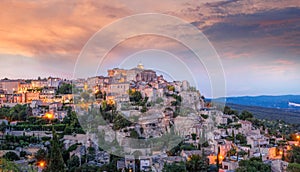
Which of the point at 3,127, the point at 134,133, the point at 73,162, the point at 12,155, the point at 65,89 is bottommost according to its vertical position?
the point at 73,162

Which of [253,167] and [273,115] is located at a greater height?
[273,115]

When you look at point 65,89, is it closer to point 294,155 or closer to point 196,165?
point 196,165

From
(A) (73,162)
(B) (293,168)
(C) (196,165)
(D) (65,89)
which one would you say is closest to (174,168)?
(C) (196,165)

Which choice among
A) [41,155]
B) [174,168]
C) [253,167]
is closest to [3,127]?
[41,155]

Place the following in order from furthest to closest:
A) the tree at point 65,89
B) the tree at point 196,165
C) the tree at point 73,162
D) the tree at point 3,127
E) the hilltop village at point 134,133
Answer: the tree at point 65,89, the tree at point 3,127, the tree at point 73,162, the hilltop village at point 134,133, the tree at point 196,165

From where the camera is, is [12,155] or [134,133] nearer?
[12,155]

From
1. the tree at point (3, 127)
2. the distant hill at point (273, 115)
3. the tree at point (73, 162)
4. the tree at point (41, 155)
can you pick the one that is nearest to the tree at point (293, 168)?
the tree at point (73, 162)

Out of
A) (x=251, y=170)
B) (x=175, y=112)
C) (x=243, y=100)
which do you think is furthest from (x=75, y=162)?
(x=243, y=100)

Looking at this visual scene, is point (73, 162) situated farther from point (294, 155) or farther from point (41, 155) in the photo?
point (294, 155)

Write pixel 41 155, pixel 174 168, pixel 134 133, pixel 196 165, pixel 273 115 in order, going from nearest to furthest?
pixel 174 168, pixel 196 165, pixel 41 155, pixel 134 133, pixel 273 115

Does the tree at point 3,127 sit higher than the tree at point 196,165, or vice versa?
the tree at point 3,127

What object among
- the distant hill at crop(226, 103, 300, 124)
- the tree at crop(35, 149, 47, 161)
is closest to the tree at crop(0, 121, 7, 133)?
the tree at crop(35, 149, 47, 161)

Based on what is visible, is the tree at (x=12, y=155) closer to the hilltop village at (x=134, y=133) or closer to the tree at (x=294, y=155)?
the hilltop village at (x=134, y=133)

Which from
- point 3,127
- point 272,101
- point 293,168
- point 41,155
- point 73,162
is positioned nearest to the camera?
point 293,168
